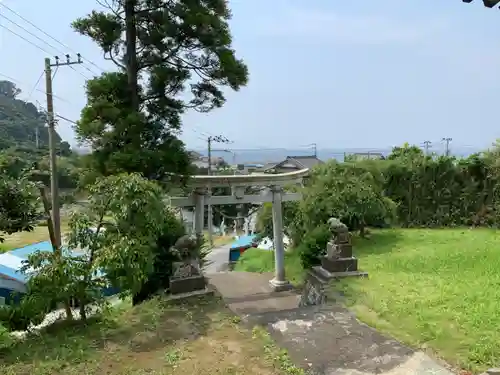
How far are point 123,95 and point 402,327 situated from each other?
5.58 metres

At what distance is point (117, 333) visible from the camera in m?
4.93

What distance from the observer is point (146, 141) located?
688 centimetres

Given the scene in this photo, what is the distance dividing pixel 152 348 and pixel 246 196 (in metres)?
5.31

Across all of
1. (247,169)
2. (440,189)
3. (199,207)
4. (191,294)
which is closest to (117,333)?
(191,294)

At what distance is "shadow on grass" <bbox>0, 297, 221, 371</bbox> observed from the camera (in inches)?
170

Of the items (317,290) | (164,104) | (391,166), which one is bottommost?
(317,290)

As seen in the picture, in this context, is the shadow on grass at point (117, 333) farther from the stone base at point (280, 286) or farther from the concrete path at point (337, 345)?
the stone base at point (280, 286)

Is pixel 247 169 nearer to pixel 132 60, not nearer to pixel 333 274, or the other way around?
pixel 132 60

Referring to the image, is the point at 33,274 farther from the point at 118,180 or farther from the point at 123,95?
the point at 123,95

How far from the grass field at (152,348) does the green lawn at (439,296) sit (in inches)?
64.0

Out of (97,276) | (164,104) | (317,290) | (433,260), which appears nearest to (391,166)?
(433,260)

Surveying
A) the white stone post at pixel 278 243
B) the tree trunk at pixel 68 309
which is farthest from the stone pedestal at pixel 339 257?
the tree trunk at pixel 68 309

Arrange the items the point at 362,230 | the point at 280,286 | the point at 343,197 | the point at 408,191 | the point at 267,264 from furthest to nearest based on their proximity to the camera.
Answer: the point at 408,191
the point at 267,264
the point at 362,230
the point at 343,197
the point at 280,286

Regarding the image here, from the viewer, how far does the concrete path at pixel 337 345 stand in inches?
152
